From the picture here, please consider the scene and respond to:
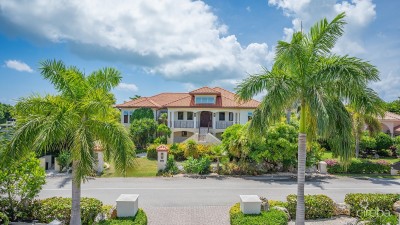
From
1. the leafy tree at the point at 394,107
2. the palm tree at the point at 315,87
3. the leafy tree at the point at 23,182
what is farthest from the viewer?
the leafy tree at the point at 394,107

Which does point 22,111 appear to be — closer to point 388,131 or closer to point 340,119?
point 340,119

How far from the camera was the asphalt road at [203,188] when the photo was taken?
50.8 feet

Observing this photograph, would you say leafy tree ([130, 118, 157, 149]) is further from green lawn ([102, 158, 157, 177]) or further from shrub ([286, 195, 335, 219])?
shrub ([286, 195, 335, 219])

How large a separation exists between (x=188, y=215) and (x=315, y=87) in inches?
309

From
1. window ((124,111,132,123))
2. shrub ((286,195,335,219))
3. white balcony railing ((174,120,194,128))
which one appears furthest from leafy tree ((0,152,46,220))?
window ((124,111,132,123))

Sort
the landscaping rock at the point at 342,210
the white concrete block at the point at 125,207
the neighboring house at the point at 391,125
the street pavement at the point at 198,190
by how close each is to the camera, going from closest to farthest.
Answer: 1. the white concrete block at the point at 125,207
2. the landscaping rock at the point at 342,210
3. the street pavement at the point at 198,190
4. the neighboring house at the point at 391,125

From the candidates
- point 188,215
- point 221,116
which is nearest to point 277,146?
point 188,215

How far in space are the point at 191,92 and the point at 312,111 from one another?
24.8 meters

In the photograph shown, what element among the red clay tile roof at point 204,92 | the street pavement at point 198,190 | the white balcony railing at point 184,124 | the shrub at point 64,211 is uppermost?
the red clay tile roof at point 204,92

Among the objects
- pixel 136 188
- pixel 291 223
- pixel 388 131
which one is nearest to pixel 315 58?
pixel 291 223

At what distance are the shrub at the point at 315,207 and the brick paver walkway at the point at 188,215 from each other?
9.52ft

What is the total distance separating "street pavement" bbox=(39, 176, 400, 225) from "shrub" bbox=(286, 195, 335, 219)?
2.91m

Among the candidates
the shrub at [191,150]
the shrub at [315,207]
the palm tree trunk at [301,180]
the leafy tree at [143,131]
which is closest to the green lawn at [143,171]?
the shrub at [191,150]

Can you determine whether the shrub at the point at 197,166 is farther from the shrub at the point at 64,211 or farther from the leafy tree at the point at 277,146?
the shrub at the point at 64,211
